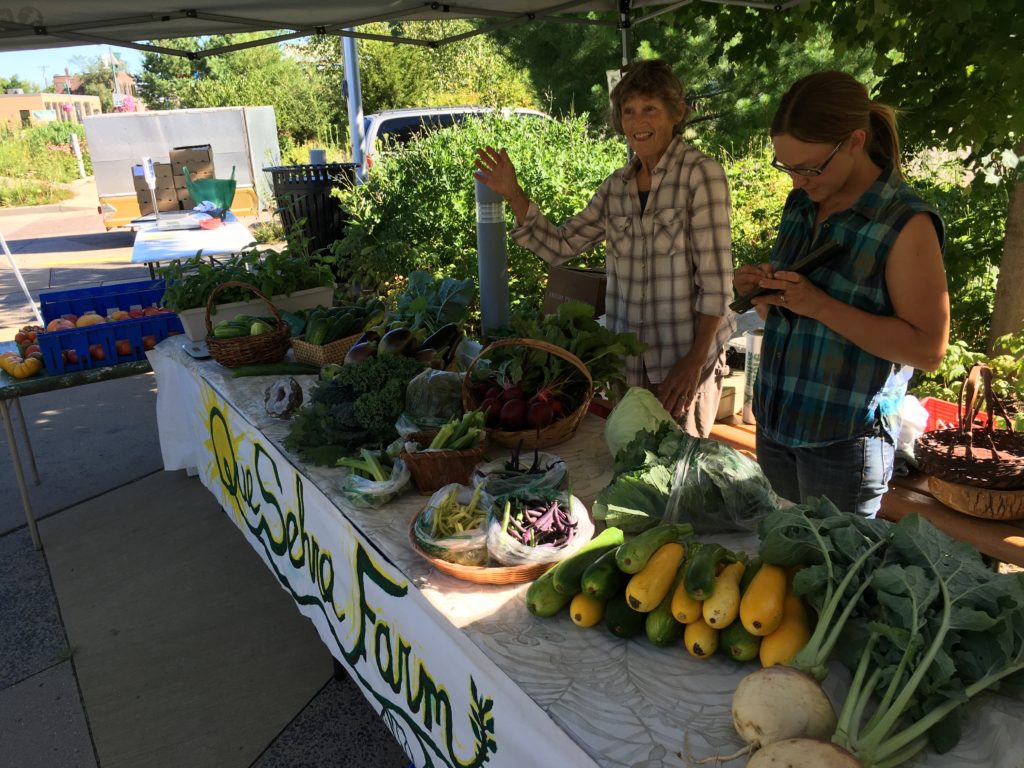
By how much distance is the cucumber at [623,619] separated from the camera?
4.56 ft

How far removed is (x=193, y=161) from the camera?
1205 cm

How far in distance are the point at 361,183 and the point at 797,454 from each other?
6.05 meters

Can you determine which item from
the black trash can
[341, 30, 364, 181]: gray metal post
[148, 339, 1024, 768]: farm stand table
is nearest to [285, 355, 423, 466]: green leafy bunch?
[148, 339, 1024, 768]: farm stand table

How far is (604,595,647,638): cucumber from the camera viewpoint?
139 cm

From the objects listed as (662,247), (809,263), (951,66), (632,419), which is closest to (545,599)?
(632,419)

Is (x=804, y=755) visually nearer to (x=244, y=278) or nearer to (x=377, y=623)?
(x=377, y=623)

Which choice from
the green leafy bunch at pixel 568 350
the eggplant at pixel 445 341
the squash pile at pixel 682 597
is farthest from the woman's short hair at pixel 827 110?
the eggplant at pixel 445 341

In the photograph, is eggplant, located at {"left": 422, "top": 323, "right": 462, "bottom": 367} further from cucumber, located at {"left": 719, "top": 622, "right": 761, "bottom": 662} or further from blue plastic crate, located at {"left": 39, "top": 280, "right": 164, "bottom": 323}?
blue plastic crate, located at {"left": 39, "top": 280, "right": 164, "bottom": 323}

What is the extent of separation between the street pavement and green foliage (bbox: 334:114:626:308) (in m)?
2.73

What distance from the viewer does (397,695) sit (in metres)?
1.91

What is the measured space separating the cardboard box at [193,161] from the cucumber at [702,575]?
12.3m

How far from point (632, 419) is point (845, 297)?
24.6 inches

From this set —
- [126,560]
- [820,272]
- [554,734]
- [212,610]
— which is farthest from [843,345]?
[126,560]

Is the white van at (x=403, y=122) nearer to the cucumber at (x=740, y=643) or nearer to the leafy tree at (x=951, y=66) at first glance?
the leafy tree at (x=951, y=66)
